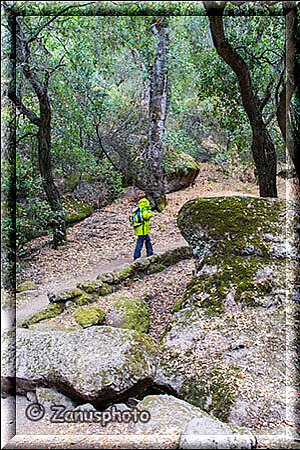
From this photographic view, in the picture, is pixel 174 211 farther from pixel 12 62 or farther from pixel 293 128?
pixel 12 62

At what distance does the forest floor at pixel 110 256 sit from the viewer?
12.6ft

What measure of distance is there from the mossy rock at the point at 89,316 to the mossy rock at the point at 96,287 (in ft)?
1.57

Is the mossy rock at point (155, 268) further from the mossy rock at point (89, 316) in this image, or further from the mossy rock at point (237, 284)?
the mossy rock at point (237, 284)

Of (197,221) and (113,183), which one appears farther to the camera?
(113,183)

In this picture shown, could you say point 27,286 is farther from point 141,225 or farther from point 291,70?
point 291,70

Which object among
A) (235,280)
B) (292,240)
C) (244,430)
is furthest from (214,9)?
(244,430)

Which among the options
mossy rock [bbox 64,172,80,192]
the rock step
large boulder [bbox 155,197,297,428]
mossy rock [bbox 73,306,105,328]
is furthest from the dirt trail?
large boulder [bbox 155,197,297,428]

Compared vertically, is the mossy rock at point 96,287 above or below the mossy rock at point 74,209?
below

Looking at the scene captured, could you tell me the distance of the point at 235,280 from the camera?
315 cm

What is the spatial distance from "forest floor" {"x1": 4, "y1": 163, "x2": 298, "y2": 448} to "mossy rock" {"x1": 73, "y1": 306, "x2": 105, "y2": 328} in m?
0.19

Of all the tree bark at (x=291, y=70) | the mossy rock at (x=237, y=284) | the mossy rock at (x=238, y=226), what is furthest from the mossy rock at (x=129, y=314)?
the tree bark at (x=291, y=70)

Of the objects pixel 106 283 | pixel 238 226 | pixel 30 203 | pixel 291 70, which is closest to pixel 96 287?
pixel 106 283

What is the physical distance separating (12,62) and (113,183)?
3.51 m

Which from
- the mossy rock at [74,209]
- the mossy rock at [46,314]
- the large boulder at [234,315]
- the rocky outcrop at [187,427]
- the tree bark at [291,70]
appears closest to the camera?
the rocky outcrop at [187,427]
